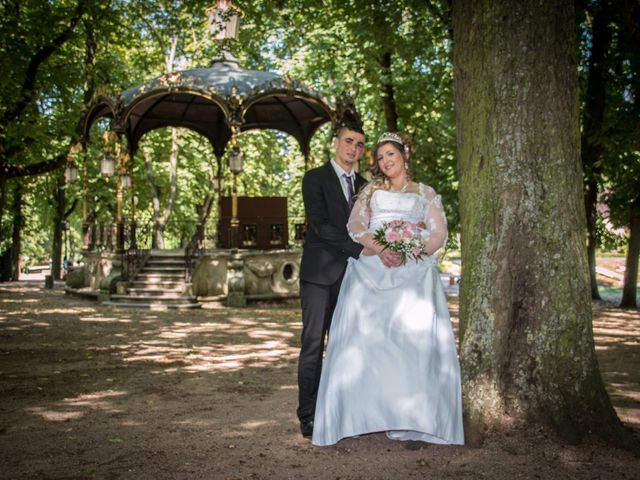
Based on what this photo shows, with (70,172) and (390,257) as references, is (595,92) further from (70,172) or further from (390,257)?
(70,172)

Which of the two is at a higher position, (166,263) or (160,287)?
(166,263)

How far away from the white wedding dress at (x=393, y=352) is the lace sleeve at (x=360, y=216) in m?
0.01

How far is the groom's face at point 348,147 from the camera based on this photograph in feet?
17.1

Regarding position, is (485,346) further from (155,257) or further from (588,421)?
(155,257)

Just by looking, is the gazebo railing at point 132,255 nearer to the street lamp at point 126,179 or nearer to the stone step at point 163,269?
the stone step at point 163,269

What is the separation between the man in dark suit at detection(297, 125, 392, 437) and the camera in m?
5.11

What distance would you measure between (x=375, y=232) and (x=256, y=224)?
16.8 metres

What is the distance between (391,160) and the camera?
5070mm

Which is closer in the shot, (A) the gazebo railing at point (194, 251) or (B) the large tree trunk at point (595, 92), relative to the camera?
(B) the large tree trunk at point (595, 92)

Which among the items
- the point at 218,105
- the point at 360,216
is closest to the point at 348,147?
the point at 360,216

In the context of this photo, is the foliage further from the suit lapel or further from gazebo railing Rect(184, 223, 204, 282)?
the suit lapel

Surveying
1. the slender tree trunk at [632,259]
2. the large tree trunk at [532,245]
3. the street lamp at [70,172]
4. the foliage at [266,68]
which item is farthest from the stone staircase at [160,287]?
the large tree trunk at [532,245]

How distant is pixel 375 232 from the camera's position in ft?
16.2

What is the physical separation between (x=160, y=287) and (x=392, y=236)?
50.5 ft
